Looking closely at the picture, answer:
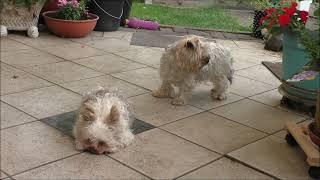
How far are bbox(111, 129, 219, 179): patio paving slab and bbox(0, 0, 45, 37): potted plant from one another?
135 inches

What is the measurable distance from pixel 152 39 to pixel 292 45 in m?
3.05

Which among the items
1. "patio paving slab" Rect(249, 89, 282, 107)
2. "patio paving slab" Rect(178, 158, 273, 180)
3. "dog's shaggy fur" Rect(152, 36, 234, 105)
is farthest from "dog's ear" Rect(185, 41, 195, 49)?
"patio paving slab" Rect(178, 158, 273, 180)

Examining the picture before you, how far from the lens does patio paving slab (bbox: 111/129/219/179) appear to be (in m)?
3.32

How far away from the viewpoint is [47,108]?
4199 mm

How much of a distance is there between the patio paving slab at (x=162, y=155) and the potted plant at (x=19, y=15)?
3.42 metres

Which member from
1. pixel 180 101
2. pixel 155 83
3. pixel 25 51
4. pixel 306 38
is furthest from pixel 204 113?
pixel 25 51

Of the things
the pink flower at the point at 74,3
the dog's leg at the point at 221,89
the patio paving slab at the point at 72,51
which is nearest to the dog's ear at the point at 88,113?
the dog's leg at the point at 221,89

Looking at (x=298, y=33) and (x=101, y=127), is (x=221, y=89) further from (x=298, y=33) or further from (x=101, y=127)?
(x=101, y=127)

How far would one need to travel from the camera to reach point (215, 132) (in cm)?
406

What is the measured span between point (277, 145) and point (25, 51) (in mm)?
3386

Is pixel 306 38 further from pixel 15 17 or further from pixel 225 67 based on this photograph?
pixel 15 17

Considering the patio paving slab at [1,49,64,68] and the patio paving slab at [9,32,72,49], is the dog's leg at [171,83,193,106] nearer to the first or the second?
the patio paving slab at [1,49,64,68]

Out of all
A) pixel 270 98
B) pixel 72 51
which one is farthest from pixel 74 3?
pixel 270 98

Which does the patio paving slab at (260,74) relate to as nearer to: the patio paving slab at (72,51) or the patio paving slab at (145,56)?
the patio paving slab at (145,56)
